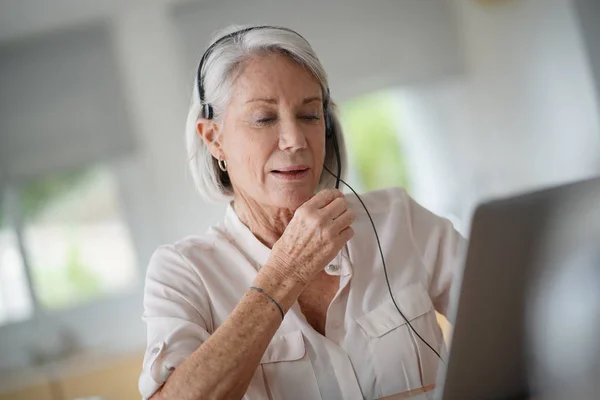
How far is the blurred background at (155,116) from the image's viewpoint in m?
4.02

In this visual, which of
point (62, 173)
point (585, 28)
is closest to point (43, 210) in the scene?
point (62, 173)

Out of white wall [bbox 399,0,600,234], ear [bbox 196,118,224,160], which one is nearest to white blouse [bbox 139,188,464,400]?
ear [bbox 196,118,224,160]

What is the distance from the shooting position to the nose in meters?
1.36

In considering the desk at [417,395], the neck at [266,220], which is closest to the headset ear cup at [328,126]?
the neck at [266,220]

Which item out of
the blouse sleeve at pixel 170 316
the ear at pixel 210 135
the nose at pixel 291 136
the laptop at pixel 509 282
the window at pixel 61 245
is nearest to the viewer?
the laptop at pixel 509 282

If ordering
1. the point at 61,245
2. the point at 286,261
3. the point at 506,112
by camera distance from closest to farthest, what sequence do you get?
1. the point at 286,261
2. the point at 61,245
3. the point at 506,112

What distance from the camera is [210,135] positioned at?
4.91ft

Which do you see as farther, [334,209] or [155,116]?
[155,116]

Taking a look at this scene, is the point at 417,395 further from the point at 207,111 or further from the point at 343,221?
the point at 207,111

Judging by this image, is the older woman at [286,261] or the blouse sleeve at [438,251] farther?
the blouse sleeve at [438,251]

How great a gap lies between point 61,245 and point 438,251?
3084 millimetres

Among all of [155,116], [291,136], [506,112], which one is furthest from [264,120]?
[506,112]

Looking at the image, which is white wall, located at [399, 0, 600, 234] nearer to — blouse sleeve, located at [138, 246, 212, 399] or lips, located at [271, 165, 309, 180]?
lips, located at [271, 165, 309, 180]

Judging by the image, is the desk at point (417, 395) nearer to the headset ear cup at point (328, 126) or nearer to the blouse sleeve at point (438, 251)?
the blouse sleeve at point (438, 251)
